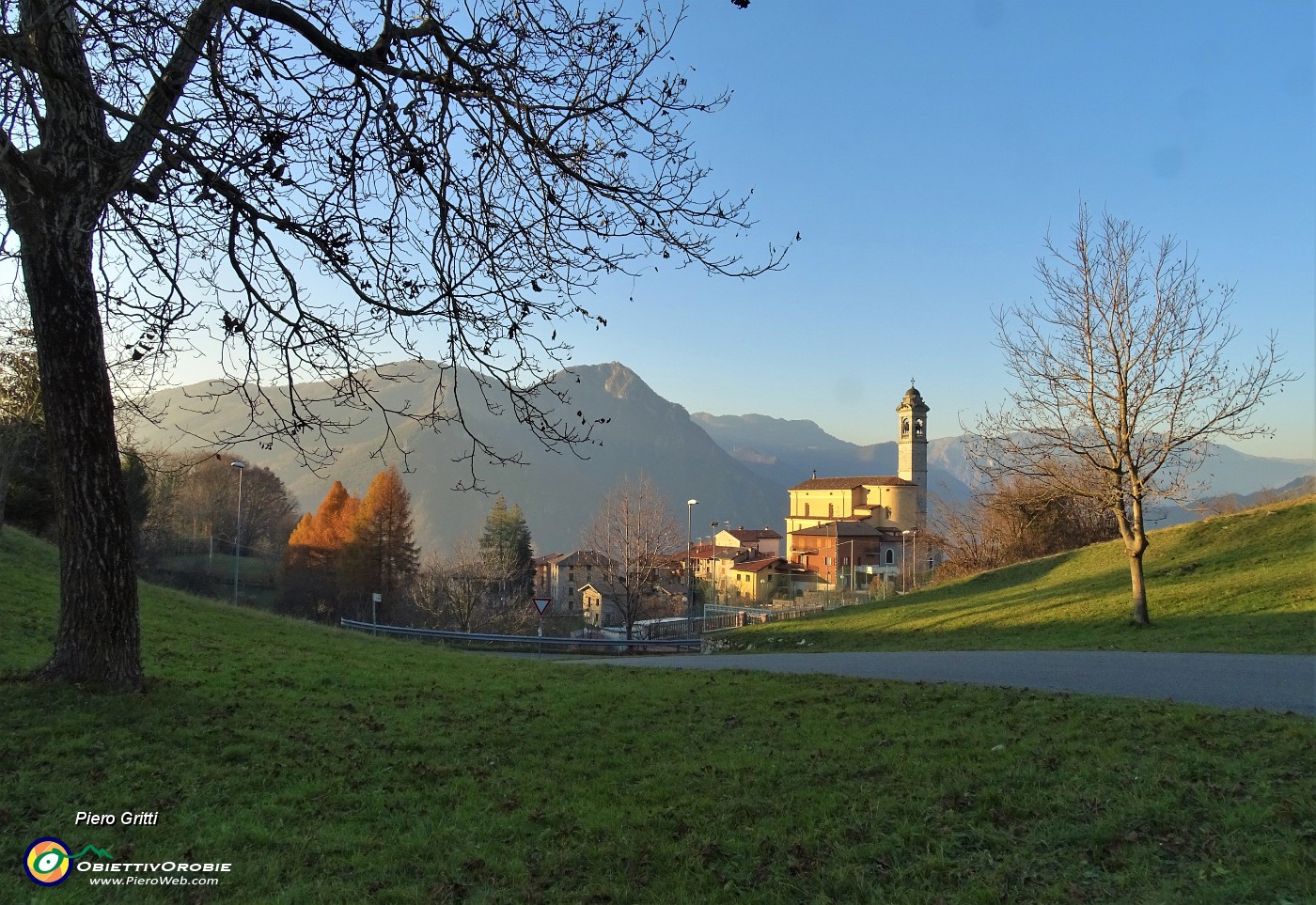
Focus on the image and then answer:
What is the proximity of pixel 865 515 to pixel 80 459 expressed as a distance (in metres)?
99.4

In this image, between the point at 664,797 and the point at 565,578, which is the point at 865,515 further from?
the point at 664,797

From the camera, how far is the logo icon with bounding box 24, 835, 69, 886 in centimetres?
409

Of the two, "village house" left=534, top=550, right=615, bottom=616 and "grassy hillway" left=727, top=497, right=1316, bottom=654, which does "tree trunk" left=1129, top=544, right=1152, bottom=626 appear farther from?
"village house" left=534, top=550, right=615, bottom=616

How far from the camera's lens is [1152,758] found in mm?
5586

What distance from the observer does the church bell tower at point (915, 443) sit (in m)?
95.9

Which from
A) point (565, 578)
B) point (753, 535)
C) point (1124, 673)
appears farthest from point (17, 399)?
point (753, 535)

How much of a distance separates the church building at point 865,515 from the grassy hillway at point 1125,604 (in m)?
46.8

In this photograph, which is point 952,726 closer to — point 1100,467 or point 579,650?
point 1100,467

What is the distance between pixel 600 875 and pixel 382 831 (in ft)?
5.11

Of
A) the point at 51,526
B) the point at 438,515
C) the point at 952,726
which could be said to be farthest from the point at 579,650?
the point at 438,515

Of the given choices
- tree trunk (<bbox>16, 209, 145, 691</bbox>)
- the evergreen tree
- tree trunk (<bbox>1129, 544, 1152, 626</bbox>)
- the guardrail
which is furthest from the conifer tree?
tree trunk (<bbox>16, 209, 145, 691</bbox>)

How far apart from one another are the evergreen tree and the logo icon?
45359 millimetres

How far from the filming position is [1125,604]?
2030cm

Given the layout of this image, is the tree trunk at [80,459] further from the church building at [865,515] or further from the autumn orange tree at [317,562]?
the church building at [865,515]
